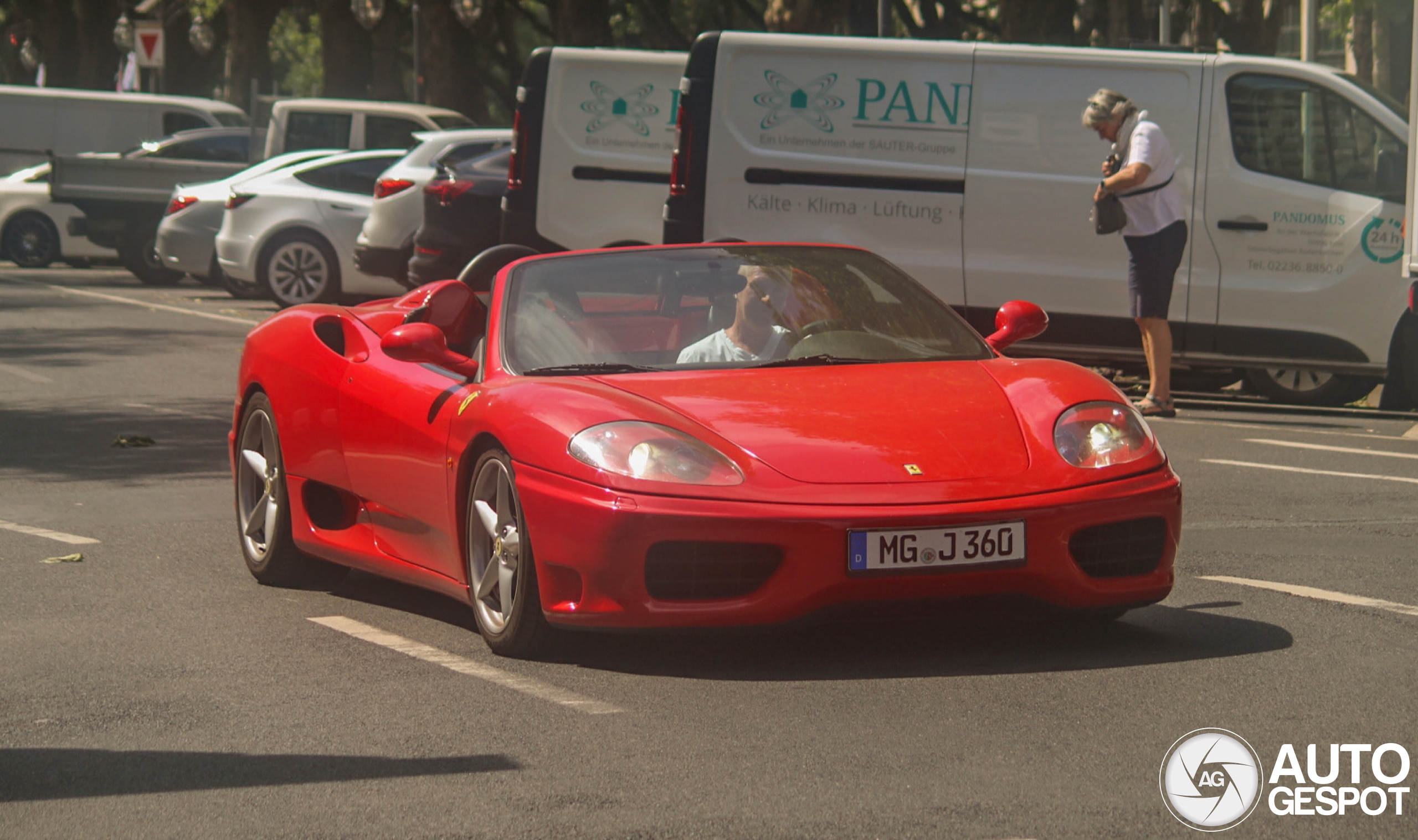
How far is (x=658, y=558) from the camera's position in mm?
5172

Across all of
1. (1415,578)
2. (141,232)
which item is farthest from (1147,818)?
(141,232)

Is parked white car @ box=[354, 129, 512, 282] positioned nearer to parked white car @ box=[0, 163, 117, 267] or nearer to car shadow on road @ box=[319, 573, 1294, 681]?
parked white car @ box=[0, 163, 117, 267]

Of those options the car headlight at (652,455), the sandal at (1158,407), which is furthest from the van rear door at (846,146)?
the car headlight at (652,455)

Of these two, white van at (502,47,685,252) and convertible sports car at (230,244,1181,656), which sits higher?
white van at (502,47,685,252)

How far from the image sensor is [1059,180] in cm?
1273

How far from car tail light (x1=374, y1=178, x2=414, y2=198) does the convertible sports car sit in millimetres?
11345

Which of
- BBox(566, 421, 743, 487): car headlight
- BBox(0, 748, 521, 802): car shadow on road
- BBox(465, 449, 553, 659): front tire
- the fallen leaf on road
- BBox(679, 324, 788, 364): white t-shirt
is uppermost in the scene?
BBox(679, 324, 788, 364): white t-shirt

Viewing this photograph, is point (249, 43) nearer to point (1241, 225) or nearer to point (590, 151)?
point (590, 151)

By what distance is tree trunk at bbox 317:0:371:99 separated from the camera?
37031 mm

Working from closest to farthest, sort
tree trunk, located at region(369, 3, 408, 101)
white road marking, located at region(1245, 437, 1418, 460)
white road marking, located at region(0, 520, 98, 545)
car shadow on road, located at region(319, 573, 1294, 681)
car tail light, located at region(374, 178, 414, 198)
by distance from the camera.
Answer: car shadow on road, located at region(319, 573, 1294, 681) → white road marking, located at region(0, 520, 98, 545) → white road marking, located at region(1245, 437, 1418, 460) → car tail light, located at region(374, 178, 414, 198) → tree trunk, located at region(369, 3, 408, 101)

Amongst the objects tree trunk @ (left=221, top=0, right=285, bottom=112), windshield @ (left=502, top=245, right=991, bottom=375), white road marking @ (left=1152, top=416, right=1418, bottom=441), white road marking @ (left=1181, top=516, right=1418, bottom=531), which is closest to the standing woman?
white road marking @ (left=1152, top=416, right=1418, bottom=441)

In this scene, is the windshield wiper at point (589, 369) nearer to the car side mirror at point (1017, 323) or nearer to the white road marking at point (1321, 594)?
the car side mirror at point (1017, 323)

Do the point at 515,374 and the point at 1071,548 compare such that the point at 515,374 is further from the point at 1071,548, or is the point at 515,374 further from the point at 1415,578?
the point at 1415,578

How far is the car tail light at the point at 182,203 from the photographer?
22.0m
